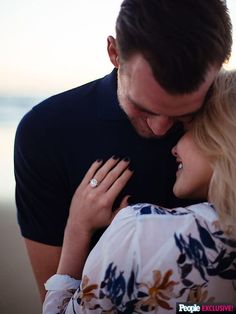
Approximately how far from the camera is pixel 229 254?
893 millimetres

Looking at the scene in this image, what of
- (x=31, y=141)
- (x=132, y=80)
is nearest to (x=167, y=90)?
(x=132, y=80)

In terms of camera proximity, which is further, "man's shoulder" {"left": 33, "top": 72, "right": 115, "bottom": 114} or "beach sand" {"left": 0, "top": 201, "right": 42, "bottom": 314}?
"beach sand" {"left": 0, "top": 201, "right": 42, "bottom": 314}

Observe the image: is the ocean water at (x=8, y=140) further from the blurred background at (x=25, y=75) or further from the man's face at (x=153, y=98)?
the man's face at (x=153, y=98)

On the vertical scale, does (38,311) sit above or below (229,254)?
below

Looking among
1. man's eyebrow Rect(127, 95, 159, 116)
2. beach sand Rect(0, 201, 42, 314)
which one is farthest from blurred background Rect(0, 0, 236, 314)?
man's eyebrow Rect(127, 95, 159, 116)

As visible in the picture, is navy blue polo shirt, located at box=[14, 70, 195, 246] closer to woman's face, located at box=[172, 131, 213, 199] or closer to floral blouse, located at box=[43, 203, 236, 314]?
woman's face, located at box=[172, 131, 213, 199]

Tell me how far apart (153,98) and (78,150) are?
0.28 meters

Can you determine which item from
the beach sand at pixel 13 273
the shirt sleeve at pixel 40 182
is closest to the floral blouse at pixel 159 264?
the shirt sleeve at pixel 40 182

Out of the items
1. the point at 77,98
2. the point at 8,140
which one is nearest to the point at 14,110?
the point at 8,140

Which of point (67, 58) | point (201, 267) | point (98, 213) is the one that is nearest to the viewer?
point (201, 267)

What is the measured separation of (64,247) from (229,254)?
0.43m

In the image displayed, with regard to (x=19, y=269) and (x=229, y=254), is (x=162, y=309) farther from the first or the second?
(x=19, y=269)

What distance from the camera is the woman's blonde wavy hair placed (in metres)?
0.92

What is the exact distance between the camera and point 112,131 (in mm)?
1174
